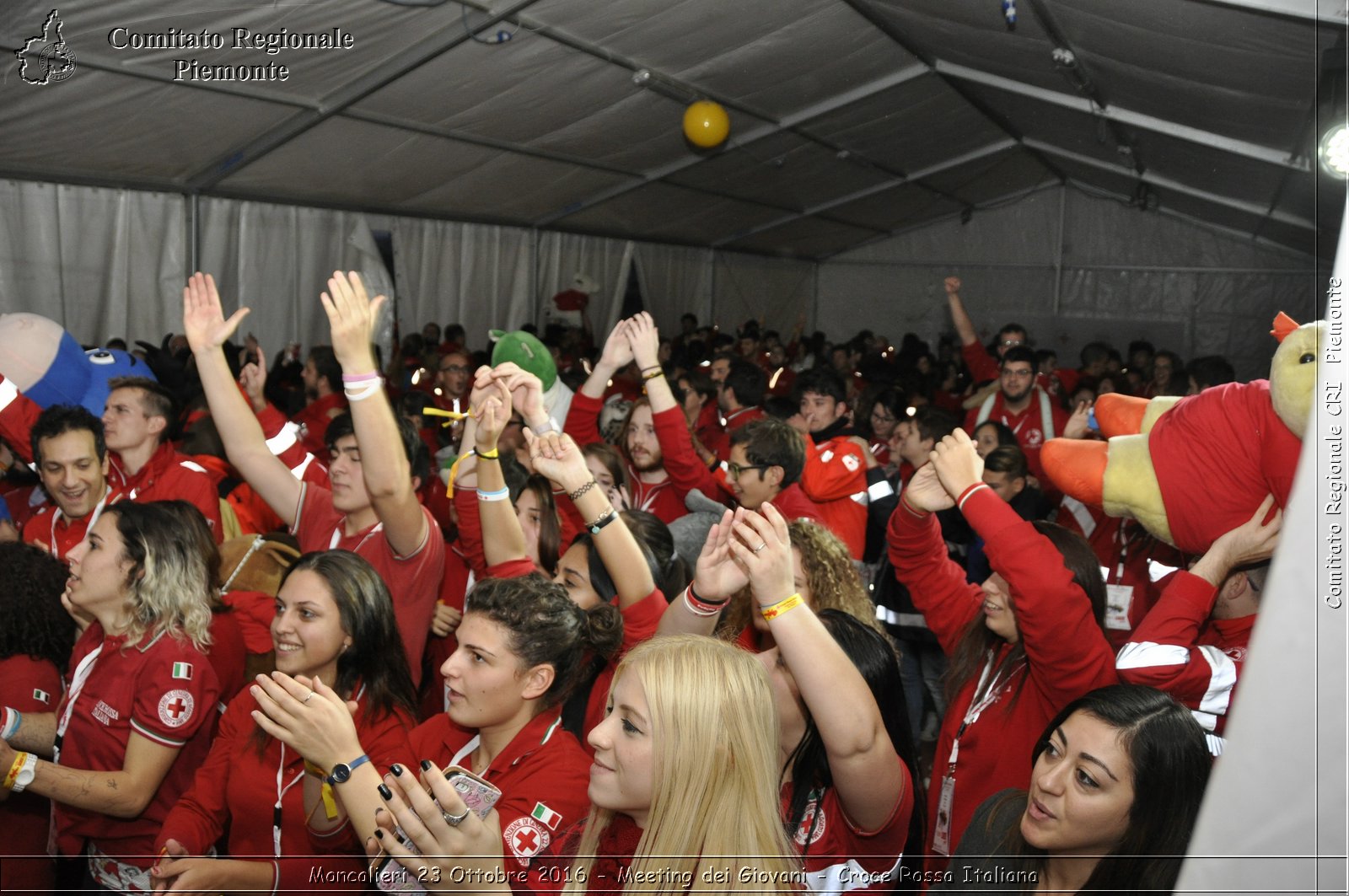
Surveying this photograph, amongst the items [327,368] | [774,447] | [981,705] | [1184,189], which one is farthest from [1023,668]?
[1184,189]

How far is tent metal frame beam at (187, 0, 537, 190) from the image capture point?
565 cm

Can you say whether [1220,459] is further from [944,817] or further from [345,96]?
[345,96]

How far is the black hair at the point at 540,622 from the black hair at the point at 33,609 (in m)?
1.17

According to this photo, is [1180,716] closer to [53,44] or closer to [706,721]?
[706,721]

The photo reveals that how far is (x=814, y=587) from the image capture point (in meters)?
2.55

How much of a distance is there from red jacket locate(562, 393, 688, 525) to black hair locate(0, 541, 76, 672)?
1.85 metres

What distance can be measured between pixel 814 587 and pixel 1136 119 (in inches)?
274

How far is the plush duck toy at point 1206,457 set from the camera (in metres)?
1.68

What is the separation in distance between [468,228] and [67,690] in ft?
27.2

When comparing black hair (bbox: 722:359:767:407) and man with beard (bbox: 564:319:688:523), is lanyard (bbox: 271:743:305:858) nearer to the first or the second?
man with beard (bbox: 564:319:688:523)

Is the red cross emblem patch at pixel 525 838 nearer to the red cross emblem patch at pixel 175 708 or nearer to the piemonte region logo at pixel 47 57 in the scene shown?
the red cross emblem patch at pixel 175 708

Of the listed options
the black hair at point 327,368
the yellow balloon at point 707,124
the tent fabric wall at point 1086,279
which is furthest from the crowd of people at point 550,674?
the tent fabric wall at point 1086,279

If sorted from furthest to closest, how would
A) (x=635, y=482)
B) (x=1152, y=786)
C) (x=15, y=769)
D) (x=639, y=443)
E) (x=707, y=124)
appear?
(x=707, y=124)
(x=635, y=482)
(x=639, y=443)
(x=15, y=769)
(x=1152, y=786)

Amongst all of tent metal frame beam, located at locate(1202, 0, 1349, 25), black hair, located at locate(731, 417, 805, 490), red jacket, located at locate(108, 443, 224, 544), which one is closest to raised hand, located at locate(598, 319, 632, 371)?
black hair, located at locate(731, 417, 805, 490)
